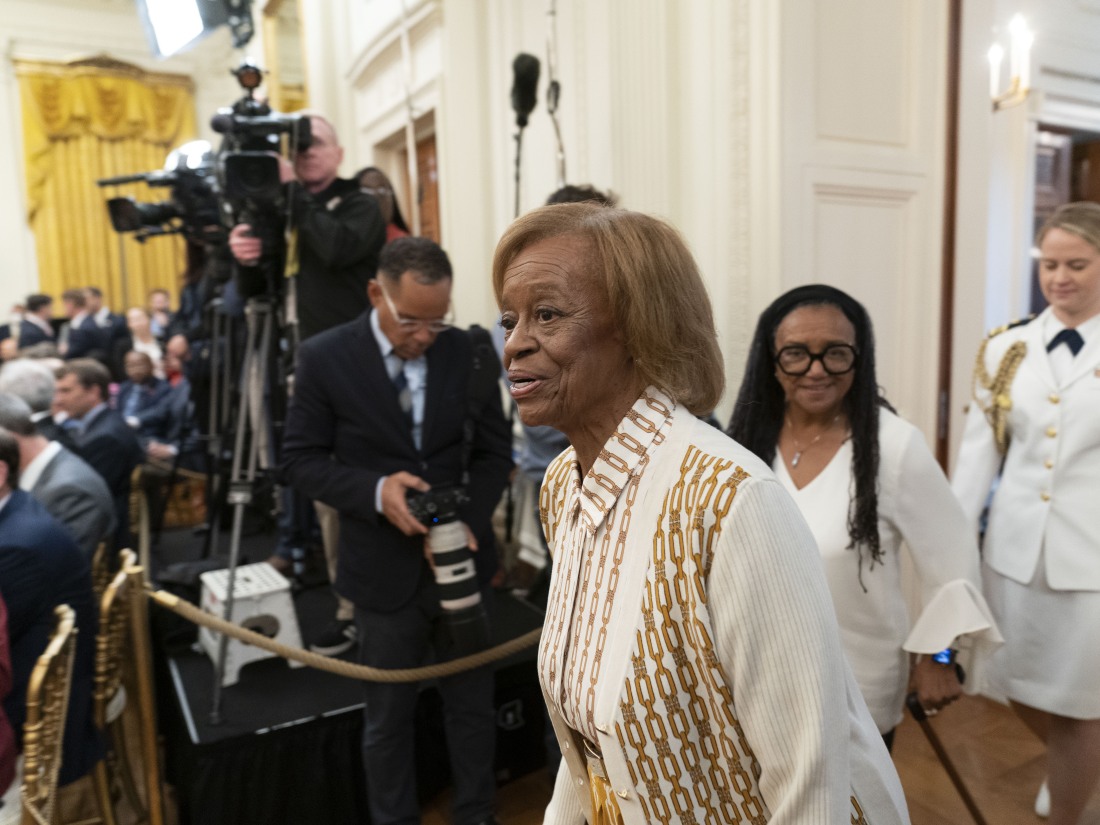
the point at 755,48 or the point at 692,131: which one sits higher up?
the point at 755,48

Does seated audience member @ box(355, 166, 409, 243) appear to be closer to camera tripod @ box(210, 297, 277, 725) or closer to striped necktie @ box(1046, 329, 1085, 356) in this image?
camera tripod @ box(210, 297, 277, 725)

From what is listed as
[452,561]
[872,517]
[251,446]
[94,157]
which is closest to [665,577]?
[872,517]

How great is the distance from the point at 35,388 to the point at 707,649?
10.9 ft

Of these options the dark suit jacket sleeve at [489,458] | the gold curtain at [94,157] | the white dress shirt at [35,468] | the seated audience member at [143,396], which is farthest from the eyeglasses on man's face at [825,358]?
the gold curtain at [94,157]

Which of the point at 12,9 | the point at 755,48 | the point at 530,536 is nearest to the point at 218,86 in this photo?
the point at 12,9

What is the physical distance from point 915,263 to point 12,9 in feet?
34.2

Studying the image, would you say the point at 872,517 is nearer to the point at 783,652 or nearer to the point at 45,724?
the point at 783,652

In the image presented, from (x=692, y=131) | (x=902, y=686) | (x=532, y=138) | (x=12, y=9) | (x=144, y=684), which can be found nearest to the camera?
(x=902, y=686)

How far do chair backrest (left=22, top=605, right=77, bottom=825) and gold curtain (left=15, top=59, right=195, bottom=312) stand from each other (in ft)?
28.8

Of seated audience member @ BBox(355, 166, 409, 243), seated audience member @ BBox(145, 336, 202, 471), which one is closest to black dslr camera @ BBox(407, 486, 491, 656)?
seated audience member @ BBox(355, 166, 409, 243)

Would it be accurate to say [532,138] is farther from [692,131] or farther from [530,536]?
[530,536]

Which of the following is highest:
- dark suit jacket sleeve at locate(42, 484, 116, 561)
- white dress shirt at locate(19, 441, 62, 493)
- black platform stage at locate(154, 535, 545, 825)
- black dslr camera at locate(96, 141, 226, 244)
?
black dslr camera at locate(96, 141, 226, 244)

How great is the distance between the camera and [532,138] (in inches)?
157

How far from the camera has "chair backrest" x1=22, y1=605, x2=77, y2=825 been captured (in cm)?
168
